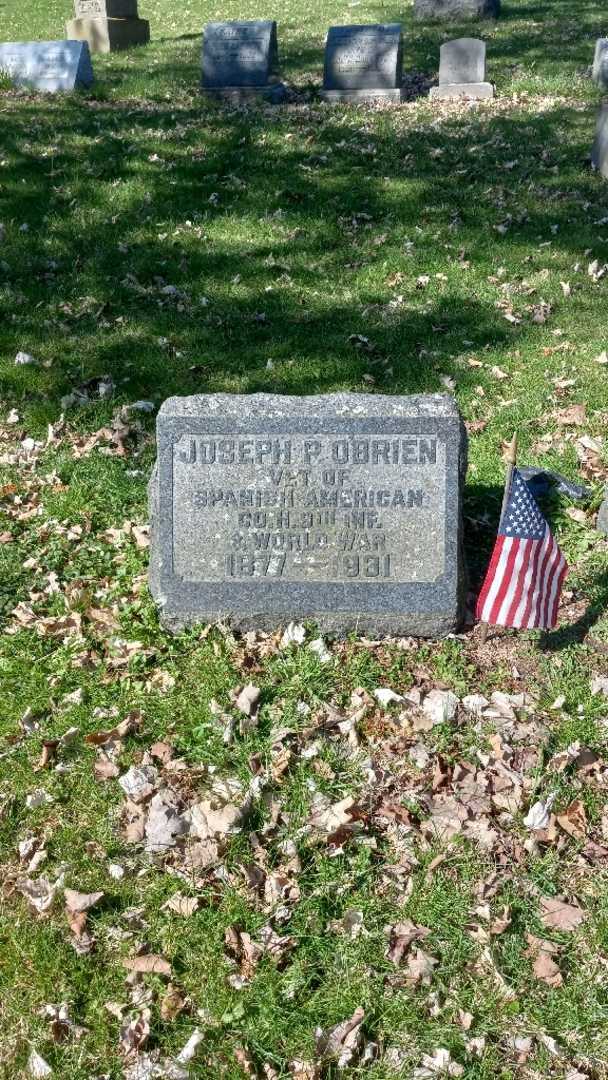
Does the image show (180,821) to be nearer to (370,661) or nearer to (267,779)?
(267,779)

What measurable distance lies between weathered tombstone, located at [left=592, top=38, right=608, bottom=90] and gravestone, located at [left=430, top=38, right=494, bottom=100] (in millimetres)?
1638

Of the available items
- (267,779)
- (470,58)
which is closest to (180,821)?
(267,779)

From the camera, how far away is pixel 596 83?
1410cm

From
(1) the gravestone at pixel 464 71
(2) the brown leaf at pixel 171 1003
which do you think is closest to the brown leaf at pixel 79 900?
(2) the brown leaf at pixel 171 1003

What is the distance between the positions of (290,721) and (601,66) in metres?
13.3

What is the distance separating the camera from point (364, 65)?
45.5 feet

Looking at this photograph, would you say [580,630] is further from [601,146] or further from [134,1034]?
[601,146]

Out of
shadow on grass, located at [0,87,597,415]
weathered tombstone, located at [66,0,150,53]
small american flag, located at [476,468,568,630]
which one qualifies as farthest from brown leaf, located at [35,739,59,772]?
weathered tombstone, located at [66,0,150,53]

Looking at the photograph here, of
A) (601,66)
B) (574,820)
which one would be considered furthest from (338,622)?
(601,66)

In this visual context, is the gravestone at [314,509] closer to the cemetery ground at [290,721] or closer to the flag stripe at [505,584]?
the cemetery ground at [290,721]

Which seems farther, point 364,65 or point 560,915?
point 364,65

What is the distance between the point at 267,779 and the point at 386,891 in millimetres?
750

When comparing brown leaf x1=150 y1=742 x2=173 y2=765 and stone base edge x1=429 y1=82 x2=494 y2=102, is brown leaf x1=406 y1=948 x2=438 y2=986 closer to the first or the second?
brown leaf x1=150 y1=742 x2=173 y2=765

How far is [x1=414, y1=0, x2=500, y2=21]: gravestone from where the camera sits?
61.9ft
